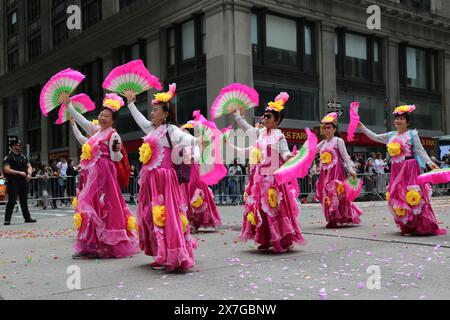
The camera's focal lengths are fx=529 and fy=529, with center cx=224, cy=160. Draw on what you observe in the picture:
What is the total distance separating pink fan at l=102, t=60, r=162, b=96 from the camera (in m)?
6.14

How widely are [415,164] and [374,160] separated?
1330 cm

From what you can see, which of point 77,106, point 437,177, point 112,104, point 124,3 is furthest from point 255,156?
point 124,3

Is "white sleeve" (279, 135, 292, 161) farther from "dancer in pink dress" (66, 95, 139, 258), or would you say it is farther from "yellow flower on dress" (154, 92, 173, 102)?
"dancer in pink dress" (66, 95, 139, 258)

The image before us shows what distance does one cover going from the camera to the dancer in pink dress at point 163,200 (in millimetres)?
5578

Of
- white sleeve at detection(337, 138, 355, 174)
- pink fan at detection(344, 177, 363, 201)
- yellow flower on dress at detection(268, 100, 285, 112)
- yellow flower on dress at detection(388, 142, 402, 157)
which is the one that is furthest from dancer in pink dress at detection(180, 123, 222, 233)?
yellow flower on dress at detection(388, 142, 402, 157)

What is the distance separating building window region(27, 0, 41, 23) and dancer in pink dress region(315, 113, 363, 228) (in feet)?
122

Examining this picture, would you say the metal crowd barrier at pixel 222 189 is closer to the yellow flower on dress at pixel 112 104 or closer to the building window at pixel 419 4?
the yellow flower on dress at pixel 112 104

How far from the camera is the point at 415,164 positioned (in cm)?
849

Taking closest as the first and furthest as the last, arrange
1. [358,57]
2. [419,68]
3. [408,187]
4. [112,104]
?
1. [112,104]
2. [408,187]
3. [358,57]
4. [419,68]

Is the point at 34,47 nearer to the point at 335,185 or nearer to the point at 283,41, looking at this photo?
the point at 283,41

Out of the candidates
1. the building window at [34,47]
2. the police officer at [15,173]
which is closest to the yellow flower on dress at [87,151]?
the police officer at [15,173]

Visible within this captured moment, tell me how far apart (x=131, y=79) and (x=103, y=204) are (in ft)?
5.92

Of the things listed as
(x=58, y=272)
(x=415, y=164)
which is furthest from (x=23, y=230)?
(x=415, y=164)

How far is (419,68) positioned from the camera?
33562 millimetres
